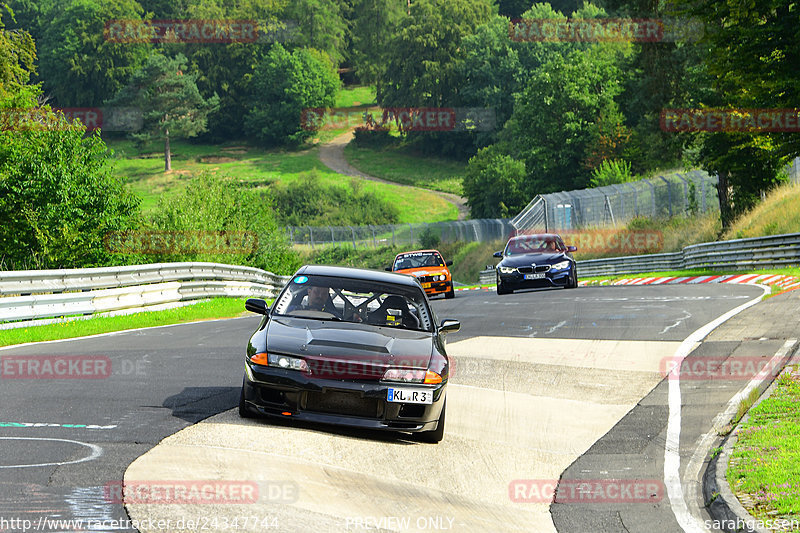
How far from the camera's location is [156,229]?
34.4 m

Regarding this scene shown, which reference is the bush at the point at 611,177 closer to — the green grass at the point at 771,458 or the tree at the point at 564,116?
the tree at the point at 564,116

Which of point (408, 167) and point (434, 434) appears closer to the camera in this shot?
point (434, 434)

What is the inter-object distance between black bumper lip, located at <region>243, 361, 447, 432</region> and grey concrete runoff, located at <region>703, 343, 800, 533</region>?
227 centimetres

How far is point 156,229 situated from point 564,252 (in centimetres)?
1510

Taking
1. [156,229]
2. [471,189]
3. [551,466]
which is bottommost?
[471,189]

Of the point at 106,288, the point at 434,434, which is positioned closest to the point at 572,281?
the point at 106,288

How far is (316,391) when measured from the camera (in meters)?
7.81

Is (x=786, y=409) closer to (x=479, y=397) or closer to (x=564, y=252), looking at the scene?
(x=479, y=397)

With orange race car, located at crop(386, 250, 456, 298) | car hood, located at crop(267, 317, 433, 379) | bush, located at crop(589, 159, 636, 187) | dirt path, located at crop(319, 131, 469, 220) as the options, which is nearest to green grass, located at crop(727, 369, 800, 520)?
car hood, located at crop(267, 317, 433, 379)

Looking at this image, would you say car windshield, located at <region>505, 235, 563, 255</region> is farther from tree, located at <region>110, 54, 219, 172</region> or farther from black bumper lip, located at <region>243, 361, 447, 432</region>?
tree, located at <region>110, 54, 219, 172</region>

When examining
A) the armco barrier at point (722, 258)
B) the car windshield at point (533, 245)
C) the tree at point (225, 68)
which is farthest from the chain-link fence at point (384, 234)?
the tree at point (225, 68)

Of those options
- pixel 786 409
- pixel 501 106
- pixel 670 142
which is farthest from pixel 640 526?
pixel 501 106

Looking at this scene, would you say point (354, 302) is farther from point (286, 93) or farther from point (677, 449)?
point (286, 93)

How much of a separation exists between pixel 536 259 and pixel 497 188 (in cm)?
6107
